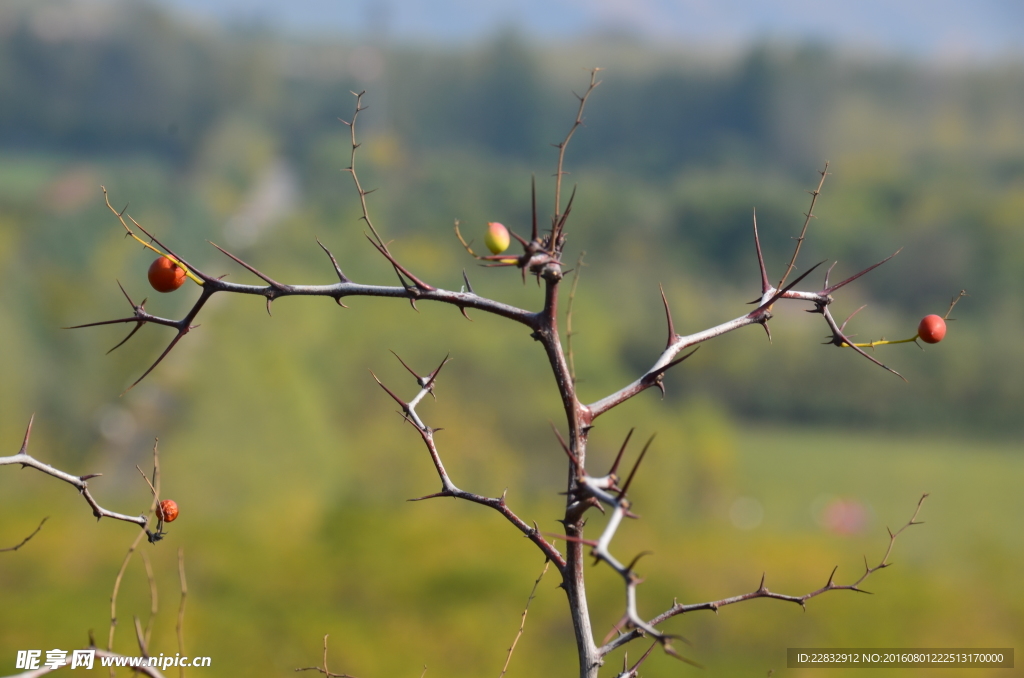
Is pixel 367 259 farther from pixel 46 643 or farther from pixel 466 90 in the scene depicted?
pixel 46 643

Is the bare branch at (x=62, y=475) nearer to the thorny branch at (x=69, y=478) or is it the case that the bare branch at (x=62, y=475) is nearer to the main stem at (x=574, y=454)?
the thorny branch at (x=69, y=478)

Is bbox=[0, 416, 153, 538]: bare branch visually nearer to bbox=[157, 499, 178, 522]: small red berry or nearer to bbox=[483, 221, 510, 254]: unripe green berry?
bbox=[157, 499, 178, 522]: small red berry

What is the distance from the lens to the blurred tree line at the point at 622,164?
24.2m

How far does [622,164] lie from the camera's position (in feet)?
99.3

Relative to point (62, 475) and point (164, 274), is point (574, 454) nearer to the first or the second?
point (164, 274)

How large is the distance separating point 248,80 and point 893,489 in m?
26.5

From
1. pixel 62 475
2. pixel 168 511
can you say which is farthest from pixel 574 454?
pixel 168 511

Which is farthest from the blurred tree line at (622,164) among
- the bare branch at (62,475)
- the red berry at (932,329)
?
the bare branch at (62,475)

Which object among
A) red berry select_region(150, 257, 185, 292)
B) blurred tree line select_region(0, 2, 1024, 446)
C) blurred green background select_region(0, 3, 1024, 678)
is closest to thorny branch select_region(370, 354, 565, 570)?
red berry select_region(150, 257, 185, 292)

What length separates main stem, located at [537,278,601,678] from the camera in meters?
1.71

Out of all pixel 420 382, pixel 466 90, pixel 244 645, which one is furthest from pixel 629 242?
pixel 420 382

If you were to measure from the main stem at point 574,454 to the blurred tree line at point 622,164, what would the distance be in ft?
62.4

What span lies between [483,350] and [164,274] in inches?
736

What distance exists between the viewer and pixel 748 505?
2175cm
